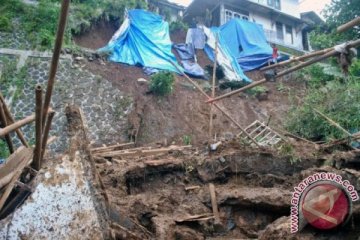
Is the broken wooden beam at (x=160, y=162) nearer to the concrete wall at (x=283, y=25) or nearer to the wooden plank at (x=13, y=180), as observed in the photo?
the wooden plank at (x=13, y=180)

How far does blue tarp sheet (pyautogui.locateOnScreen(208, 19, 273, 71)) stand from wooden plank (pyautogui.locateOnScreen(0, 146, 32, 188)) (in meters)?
14.4

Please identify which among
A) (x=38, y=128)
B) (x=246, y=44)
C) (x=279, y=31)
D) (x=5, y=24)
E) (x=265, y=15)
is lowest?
(x=38, y=128)

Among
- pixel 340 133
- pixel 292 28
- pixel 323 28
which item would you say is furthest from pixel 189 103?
pixel 292 28

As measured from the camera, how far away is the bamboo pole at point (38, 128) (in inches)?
117

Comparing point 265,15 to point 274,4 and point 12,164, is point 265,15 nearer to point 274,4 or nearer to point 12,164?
point 274,4

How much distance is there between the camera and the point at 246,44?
17594mm

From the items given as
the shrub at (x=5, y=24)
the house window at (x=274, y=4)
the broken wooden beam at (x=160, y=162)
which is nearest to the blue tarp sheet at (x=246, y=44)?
the house window at (x=274, y=4)

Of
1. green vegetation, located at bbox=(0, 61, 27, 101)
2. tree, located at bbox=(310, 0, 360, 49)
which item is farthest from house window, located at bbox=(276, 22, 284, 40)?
green vegetation, located at bbox=(0, 61, 27, 101)

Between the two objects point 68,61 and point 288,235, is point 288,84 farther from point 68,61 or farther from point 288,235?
point 288,235

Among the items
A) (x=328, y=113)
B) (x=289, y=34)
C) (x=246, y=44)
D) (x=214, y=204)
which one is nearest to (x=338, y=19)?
(x=246, y=44)

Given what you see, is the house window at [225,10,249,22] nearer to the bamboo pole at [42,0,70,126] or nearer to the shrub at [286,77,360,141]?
the shrub at [286,77,360,141]
